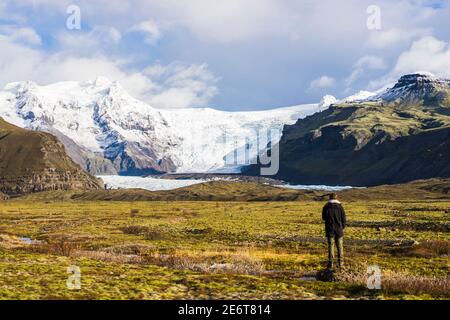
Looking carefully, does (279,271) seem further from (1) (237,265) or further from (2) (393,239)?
(2) (393,239)

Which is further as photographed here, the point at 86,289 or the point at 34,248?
the point at 34,248

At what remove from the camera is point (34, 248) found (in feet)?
159

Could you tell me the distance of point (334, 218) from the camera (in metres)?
27.5

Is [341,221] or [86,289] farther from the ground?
[341,221]

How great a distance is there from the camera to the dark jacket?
27.5 meters

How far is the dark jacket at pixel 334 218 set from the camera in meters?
27.5
